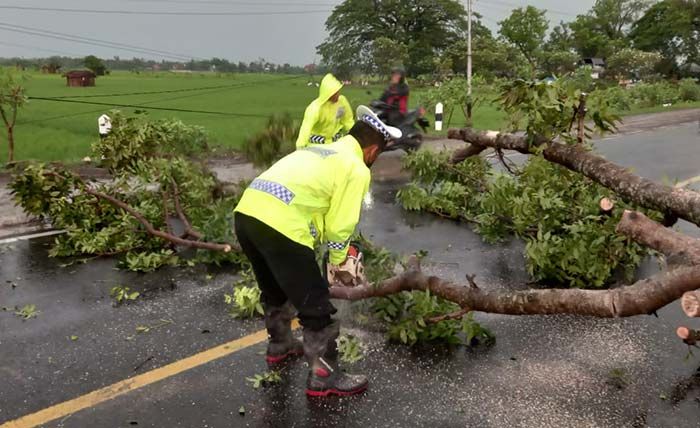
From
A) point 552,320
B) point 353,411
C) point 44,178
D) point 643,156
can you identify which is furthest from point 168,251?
point 643,156

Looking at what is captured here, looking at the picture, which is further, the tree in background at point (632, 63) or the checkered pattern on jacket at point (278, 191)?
the tree in background at point (632, 63)

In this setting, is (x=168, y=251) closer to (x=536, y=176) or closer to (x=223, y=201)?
(x=223, y=201)

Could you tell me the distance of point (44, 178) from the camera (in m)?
6.26

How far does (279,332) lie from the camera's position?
3910 millimetres

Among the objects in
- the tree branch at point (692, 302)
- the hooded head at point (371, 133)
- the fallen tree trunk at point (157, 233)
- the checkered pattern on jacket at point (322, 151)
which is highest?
the hooded head at point (371, 133)

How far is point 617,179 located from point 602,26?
283 ft

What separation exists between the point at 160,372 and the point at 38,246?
358 cm

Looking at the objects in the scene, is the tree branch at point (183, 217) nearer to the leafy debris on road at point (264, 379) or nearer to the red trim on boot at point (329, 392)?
the leafy debris on road at point (264, 379)

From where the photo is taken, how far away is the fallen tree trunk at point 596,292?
9.74 feet

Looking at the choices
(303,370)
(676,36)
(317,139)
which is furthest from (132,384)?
(676,36)

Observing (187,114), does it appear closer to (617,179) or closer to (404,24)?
(617,179)

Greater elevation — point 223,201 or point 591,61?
point 591,61

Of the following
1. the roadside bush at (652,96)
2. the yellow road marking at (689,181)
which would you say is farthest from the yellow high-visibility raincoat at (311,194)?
the roadside bush at (652,96)

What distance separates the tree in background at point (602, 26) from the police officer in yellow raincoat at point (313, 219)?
76.9m
